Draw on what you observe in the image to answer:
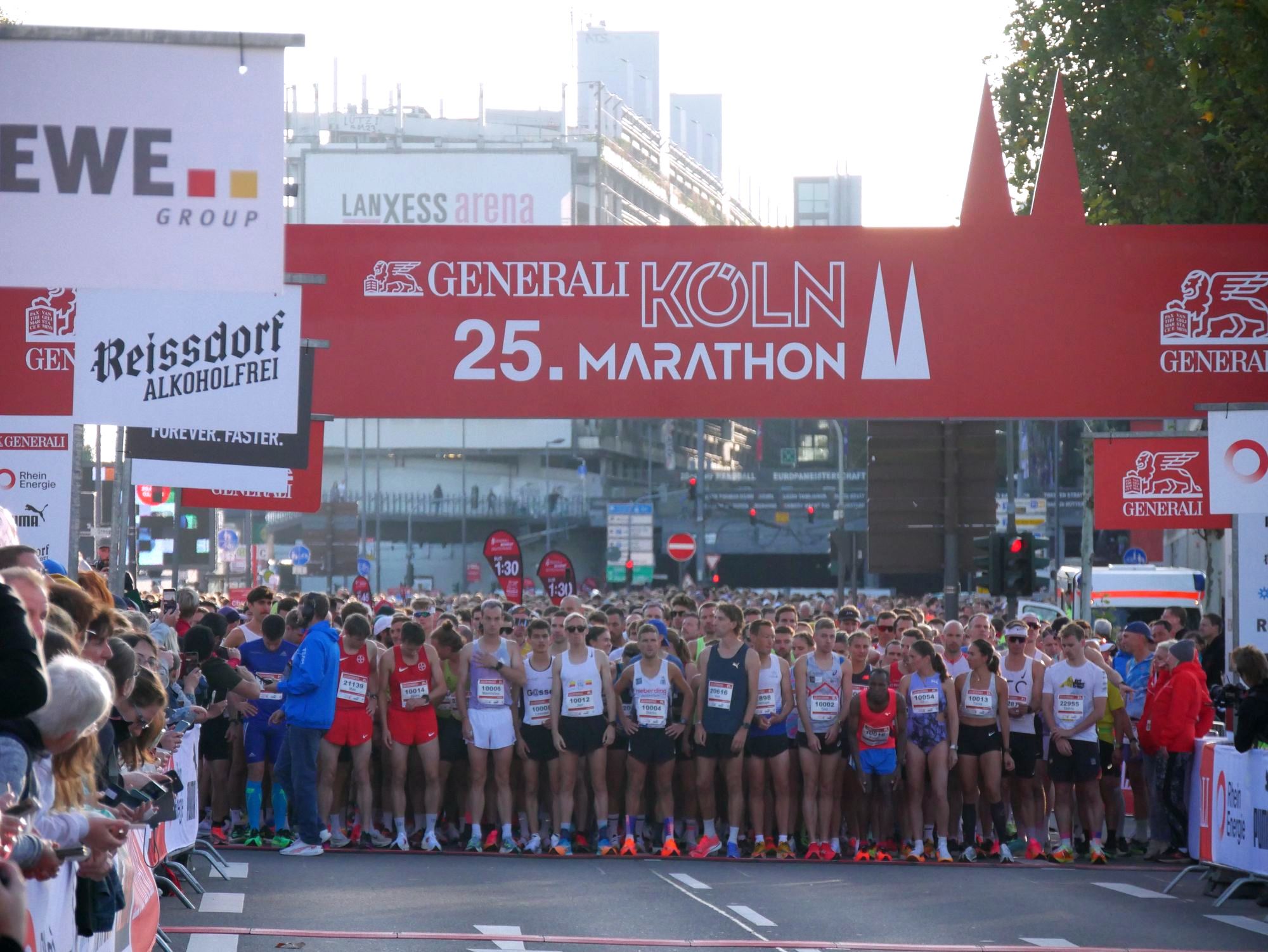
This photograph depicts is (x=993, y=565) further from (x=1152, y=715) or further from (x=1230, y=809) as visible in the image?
(x=1230, y=809)

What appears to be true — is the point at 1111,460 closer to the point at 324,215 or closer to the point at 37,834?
the point at 37,834

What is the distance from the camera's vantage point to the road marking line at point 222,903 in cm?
1021

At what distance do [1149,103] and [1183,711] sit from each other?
11.9m

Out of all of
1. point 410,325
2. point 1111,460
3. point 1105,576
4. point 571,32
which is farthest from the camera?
point 571,32

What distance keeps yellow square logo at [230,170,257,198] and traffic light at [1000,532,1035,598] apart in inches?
595

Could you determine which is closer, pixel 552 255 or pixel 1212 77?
pixel 552 255

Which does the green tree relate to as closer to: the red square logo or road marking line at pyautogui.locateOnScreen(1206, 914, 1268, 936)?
road marking line at pyautogui.locateOnScreen(1206, 914, 1268, 936)

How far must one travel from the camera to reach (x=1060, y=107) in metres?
14.4

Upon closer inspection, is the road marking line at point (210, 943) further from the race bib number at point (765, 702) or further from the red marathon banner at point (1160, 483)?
the red marathon banner at point (1160, 483)

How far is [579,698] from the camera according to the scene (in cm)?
1406

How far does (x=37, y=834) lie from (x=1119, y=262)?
1106 centimetres

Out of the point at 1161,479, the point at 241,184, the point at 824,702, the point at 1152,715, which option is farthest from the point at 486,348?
the point at 1161,479

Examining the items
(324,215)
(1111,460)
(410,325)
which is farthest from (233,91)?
(324,215)

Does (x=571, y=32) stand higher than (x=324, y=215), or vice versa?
(x=571, y=32)
